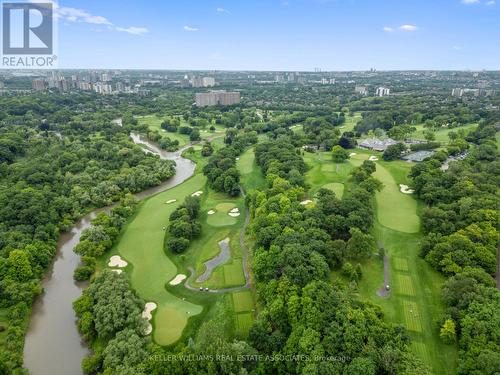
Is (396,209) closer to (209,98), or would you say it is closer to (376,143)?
(376,143)

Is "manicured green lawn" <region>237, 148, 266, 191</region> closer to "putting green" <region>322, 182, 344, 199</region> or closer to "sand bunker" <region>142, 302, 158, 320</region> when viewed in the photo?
"putting green" <region>322, 182, 344, 199</region>

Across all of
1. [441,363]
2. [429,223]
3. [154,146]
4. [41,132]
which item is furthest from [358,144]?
[41,132]

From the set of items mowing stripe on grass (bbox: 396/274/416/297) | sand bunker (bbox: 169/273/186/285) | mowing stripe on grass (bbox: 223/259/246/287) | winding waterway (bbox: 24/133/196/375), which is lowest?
winding waterway (bbox: 24/133/196/375)

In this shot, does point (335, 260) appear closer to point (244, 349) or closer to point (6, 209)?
point (244, 349)

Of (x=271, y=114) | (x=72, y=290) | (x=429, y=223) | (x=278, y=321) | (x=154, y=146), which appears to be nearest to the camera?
(x=278, y=321)

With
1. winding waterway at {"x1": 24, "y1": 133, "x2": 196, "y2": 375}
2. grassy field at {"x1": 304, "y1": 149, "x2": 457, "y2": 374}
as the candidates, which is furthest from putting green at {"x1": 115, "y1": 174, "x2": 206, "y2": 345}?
grassy field at {"x1": 304, "y1": 149, "x2": 457, "y2": 374}

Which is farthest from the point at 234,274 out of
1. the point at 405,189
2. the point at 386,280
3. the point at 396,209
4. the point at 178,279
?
the point at 405,189
